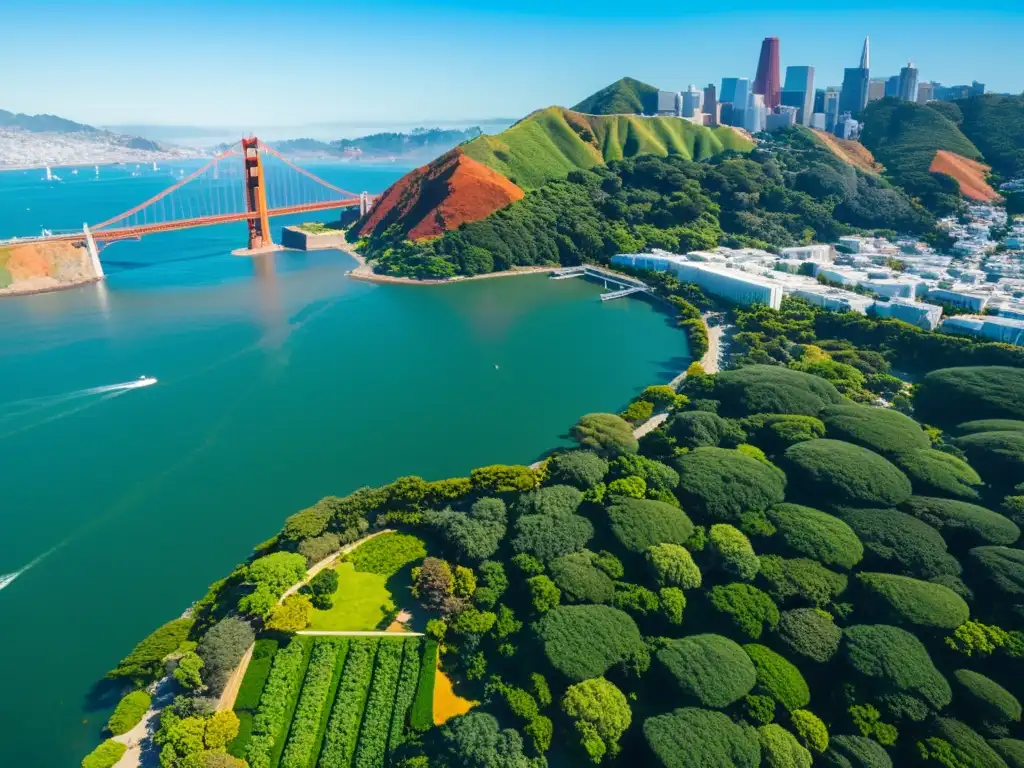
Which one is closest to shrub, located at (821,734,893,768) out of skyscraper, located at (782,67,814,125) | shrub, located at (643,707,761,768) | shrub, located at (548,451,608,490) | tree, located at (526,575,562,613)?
shrub, located at (643,707,761,768)

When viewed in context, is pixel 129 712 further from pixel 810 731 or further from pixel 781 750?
pixel 810 731

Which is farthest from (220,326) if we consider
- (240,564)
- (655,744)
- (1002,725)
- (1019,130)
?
(1019,130)

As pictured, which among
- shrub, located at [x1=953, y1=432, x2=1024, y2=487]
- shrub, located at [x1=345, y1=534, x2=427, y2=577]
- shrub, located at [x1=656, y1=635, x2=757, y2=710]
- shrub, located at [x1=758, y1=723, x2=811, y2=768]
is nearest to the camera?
shrub, located at [x1=758, y1=723, x2=811, y2=768]

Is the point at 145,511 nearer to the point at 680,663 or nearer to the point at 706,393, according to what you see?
the point at 680,663

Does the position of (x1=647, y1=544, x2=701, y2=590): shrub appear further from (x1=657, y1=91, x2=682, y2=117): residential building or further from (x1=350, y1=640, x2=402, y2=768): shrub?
(x1=657, y1=91, x2=682, y2=117): residential building

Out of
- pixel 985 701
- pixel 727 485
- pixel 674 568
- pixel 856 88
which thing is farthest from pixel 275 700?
pixel 856 88

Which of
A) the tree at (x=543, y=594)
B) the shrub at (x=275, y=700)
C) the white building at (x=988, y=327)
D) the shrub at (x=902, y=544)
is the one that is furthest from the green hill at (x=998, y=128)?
the shrub at (x=275, y=700)

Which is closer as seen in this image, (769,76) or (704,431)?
(704,431)
